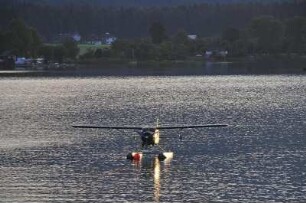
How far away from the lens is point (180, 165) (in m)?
46.3

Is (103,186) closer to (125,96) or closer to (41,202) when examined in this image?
(41,202)

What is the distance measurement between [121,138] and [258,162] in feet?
50.2

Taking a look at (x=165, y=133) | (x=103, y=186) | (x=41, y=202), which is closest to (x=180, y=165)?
(x=103, y=186)

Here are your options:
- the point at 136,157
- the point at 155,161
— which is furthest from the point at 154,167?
the point at 136,157

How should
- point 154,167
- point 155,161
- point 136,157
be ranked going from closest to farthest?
point 154,167
point 155,161
point 136,157

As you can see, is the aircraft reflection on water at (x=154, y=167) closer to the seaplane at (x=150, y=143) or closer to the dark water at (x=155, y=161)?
the dark water at (x=155, y=161)

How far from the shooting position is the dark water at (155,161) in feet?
126

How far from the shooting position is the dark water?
38.5 m

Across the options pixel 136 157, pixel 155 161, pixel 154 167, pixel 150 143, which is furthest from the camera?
pixel 136 157

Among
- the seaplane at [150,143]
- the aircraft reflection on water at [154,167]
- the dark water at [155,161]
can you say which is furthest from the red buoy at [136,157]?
the dark water at [155,161]

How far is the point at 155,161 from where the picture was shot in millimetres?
47969

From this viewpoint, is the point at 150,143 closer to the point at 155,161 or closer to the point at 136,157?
the point at 155,161

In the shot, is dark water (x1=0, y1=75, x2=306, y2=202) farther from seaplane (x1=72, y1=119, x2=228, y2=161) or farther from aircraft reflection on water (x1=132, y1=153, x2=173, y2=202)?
seaplane (x1=72, y1=119, x2=228, y2=161)

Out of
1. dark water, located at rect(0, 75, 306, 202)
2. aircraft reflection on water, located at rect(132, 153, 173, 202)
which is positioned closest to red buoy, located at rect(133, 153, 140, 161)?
aircraft reflection on water, located at rect(132, 153, 173, 202)
